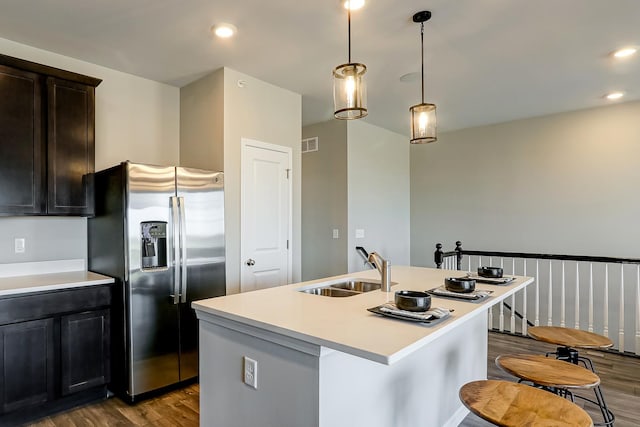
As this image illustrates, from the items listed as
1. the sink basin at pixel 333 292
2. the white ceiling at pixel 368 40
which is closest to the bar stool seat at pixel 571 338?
the sink basin at pixel 333 292

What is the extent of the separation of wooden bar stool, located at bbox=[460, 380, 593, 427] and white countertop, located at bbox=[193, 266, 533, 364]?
32 centimetres

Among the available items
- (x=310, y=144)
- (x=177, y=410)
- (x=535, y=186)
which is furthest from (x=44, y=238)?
(x=535, y=186)

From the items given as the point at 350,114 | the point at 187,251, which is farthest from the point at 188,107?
the point at 350,114

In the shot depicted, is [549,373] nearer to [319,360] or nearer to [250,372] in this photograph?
[319,360]

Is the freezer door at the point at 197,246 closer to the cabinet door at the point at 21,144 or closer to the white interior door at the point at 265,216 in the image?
the white interior door at the point at 265,216

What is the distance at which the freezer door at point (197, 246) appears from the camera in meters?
3.07

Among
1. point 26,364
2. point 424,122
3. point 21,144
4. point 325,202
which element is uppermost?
point 424,122

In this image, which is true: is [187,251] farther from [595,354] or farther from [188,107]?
[595,354]

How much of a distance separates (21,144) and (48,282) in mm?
1034

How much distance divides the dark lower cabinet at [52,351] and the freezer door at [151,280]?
0.86 feet

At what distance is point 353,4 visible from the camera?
241cm

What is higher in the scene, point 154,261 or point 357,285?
point 154,261

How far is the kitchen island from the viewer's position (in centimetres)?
137

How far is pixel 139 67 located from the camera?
11.3 feet
